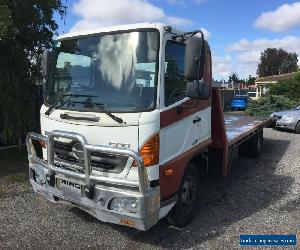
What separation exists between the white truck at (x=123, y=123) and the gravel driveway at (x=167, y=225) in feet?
1.33

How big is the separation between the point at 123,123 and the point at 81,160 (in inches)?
28.0

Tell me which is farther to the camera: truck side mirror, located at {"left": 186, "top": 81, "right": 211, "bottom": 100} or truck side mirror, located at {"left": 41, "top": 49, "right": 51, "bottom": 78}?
truck side mirror, located at {"left": 41, "top": 49, "right": 51, "bottom": 78}

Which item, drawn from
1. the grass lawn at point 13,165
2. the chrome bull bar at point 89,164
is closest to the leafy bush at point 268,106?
the grass lawn at point 13,165

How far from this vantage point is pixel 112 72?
4.77 m

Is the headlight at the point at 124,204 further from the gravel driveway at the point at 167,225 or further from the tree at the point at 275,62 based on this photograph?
the tree at the point at 275,62

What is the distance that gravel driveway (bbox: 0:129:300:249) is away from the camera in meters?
5.05

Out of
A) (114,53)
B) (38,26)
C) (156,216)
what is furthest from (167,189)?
(38,26)

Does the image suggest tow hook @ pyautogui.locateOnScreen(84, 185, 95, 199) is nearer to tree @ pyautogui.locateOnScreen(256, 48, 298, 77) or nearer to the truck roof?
the truck roof

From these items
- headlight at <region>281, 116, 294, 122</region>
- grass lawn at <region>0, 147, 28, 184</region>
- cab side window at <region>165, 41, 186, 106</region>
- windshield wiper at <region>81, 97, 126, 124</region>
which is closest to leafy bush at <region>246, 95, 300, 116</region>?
headlight at <region>281, 116, 294, 122</region>

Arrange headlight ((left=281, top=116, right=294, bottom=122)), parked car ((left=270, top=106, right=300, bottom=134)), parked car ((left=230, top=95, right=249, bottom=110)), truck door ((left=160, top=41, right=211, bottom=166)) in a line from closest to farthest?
truck door ((left=160, top=41, right=211, bottom=166)), parked car ((left=270, top=106, right=300, bottom=134)), headlight ((left=281, top=116, right=294, bottom=122)), parked car ((left=230, top=95, right=249, bottom=110))

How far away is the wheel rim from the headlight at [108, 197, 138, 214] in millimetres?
1119

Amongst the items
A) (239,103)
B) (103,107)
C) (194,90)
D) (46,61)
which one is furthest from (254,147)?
(239,103)

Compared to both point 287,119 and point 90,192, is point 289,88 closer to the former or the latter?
point 287,119

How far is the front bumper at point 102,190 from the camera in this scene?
4293 millimetres
